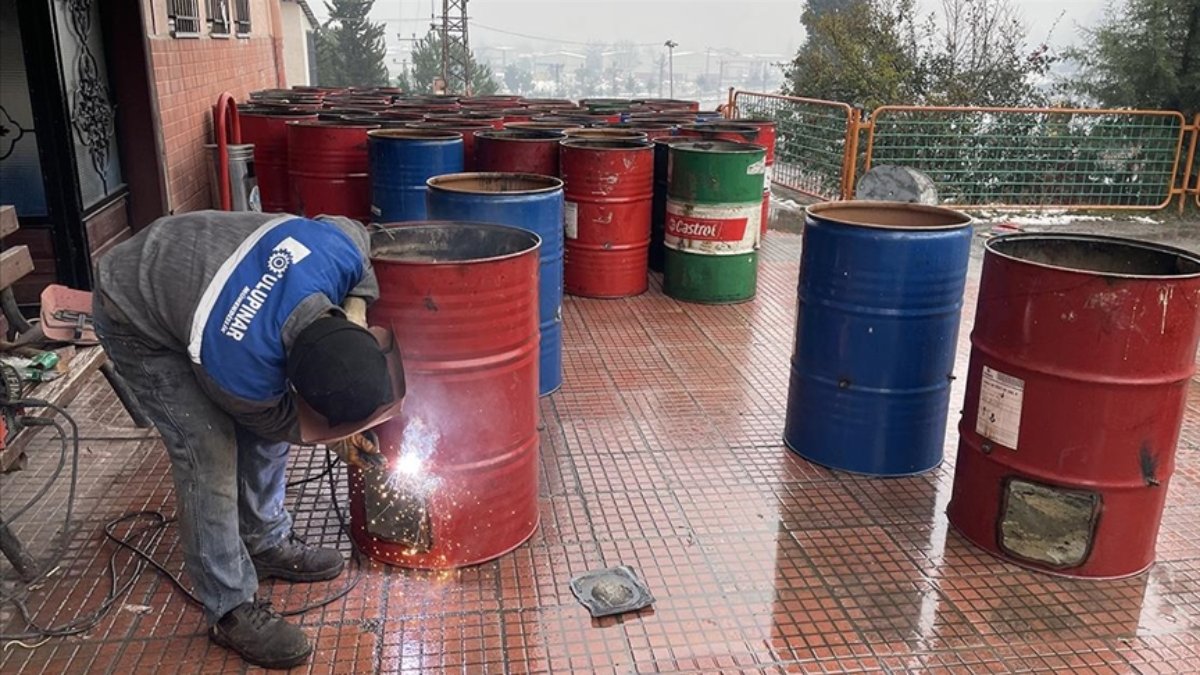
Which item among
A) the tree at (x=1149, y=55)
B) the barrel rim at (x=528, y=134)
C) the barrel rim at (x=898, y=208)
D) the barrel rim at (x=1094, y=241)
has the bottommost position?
the barrel rim at (x=1094, y=241)

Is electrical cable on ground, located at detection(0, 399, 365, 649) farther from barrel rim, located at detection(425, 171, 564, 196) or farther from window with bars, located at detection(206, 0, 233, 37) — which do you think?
window with bars, located at detection(206, 0, 233, 37)

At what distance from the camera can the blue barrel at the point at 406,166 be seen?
21.1 feet

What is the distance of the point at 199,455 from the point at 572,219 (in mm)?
4713

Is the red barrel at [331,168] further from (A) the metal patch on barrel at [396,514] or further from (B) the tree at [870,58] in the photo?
(B) the tree at [870,58]

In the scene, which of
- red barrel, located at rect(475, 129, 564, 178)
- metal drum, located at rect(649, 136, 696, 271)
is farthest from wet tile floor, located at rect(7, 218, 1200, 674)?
metal drum, located at rect(649, 136, 696, 271)

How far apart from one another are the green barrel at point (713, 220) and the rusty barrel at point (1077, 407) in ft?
11.0

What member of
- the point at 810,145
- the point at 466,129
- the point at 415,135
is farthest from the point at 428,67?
the point at 415,135

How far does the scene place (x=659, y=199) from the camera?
804 cm

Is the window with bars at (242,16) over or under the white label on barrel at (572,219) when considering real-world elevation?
over

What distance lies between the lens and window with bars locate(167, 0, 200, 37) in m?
7.84

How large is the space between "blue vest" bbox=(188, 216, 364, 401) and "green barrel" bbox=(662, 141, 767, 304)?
4634 mm

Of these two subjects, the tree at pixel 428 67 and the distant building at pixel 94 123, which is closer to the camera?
the distant building at pixel 94 123

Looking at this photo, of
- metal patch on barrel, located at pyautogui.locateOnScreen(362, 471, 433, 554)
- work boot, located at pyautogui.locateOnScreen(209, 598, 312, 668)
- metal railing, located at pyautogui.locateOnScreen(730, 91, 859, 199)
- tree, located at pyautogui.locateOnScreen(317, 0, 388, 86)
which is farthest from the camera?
tree, located at pyautogui.locateOnScreen(317, 0, 388, 86)

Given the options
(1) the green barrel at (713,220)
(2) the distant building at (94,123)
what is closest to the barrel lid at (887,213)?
(1) the green barrel at (713,220)
